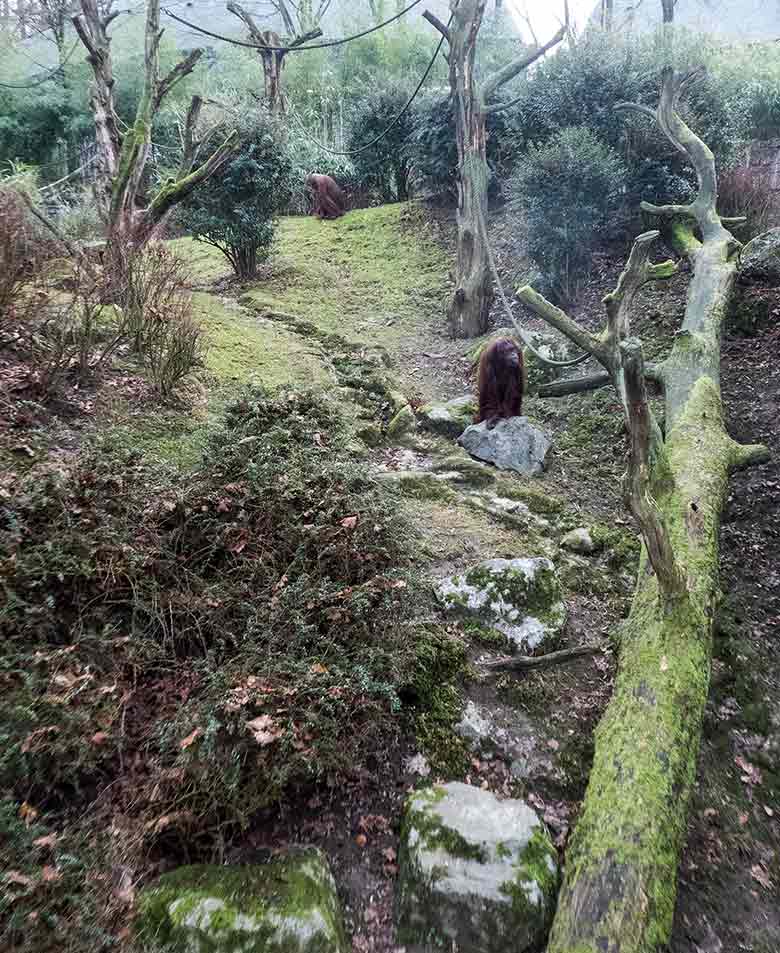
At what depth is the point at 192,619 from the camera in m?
2.91

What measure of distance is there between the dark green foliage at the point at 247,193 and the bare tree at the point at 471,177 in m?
2.64

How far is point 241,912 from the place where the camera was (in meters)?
2.09

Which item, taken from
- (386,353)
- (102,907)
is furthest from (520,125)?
(102,907)

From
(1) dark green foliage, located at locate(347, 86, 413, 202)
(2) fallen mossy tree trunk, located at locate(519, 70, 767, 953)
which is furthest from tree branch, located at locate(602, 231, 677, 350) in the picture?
(1) dark green foliage, located at locate(347, 86, 413, 202)

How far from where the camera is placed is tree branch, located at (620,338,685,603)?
3.12 meters

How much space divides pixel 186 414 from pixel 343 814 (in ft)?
11.0

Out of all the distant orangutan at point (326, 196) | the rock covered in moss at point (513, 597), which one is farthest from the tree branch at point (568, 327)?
the distant orangutan at point (326, 196)

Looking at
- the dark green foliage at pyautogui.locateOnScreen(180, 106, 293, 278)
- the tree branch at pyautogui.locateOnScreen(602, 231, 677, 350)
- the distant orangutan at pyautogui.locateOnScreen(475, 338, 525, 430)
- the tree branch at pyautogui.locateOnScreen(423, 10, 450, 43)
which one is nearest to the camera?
the tree branch at pyautogui.locateOnScreen(602, 231, 677, 350)

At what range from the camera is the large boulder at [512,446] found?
5590 millimetres

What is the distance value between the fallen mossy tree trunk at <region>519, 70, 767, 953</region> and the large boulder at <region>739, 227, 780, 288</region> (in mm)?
2134

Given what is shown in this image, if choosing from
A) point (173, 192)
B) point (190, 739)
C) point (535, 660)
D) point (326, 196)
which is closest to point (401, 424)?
point (535, 660)

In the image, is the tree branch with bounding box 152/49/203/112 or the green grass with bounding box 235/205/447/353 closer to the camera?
the tree branch with bounding box 152/49/203/112

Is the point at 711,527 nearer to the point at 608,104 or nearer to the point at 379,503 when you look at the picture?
the point at 379,503

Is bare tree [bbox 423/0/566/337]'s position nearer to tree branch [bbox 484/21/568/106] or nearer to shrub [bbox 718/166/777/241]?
tree branch [bbox 484/21/568/106]
